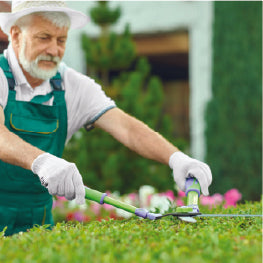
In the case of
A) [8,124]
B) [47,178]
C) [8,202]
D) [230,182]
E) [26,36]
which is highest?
[26,36]

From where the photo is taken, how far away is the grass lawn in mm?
1556

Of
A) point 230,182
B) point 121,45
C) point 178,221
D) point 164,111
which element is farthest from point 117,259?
point 164,111

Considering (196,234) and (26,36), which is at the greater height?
(26,36)

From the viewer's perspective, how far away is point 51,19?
9.77 ft

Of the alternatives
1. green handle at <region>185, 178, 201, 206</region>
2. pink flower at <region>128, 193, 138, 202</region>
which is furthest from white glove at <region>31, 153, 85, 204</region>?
pink flower at <region>128, 193, 138, 202</region>

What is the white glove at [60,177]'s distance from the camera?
2.30m

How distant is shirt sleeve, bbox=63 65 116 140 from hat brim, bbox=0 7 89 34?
0.36m

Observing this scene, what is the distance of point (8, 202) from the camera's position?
9.66 feet

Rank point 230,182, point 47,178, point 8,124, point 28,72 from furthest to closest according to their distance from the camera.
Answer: point 230,182
point 28,72
point 8,124
point 47,178

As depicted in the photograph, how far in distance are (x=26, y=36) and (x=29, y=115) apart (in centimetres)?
52

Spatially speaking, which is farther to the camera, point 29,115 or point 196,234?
point 29,115

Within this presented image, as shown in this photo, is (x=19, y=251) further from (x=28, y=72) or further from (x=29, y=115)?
(x=28, y=72)

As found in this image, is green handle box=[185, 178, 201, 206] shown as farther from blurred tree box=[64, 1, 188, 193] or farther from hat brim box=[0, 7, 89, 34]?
blurred tree box=[64, 1, 188, 193]

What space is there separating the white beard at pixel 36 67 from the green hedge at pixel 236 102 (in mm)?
5236
